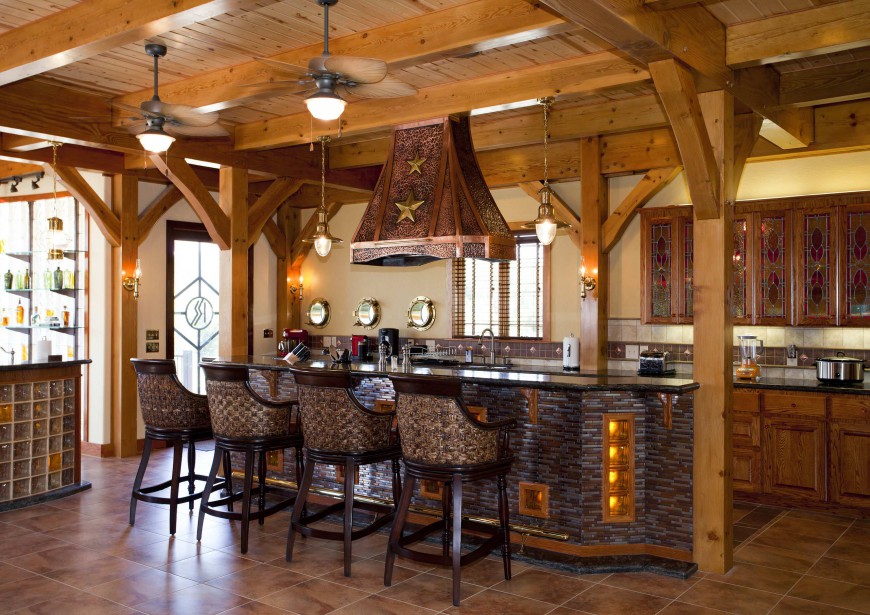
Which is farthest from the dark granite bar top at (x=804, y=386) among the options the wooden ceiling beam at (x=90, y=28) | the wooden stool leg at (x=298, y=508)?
the wooden ceiling beam at (x=90, y=28)

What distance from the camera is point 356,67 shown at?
3.87 metres

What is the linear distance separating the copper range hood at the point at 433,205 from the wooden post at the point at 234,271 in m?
1.53

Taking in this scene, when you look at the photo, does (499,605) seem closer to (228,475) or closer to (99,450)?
(228,475)

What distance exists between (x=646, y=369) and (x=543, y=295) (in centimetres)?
142

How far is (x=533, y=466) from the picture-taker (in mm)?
4945

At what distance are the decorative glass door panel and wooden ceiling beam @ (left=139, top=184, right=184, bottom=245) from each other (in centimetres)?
643

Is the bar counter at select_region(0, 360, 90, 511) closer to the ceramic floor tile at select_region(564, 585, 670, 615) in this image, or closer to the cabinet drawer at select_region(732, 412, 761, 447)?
the ceramic floor tile at select_region(564, 585, 670, 615)

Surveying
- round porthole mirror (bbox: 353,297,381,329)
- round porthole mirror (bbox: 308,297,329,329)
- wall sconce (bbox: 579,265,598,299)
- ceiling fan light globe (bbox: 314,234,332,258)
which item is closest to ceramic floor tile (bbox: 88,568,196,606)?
ceiling fan light globe (bbox: 314,234,332,258)

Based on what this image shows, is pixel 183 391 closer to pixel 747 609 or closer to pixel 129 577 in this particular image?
pixel 129 577

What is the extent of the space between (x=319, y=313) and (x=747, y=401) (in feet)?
17.8

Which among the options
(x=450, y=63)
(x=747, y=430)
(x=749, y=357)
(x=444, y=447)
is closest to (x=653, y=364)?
(x=749, y=357)

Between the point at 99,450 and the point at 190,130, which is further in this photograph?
the point at 99,450

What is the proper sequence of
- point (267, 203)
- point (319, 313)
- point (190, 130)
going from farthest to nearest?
point (319, 313)
point (267, 203)
point (190, 130)

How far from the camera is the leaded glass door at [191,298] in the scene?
9.03 meters
